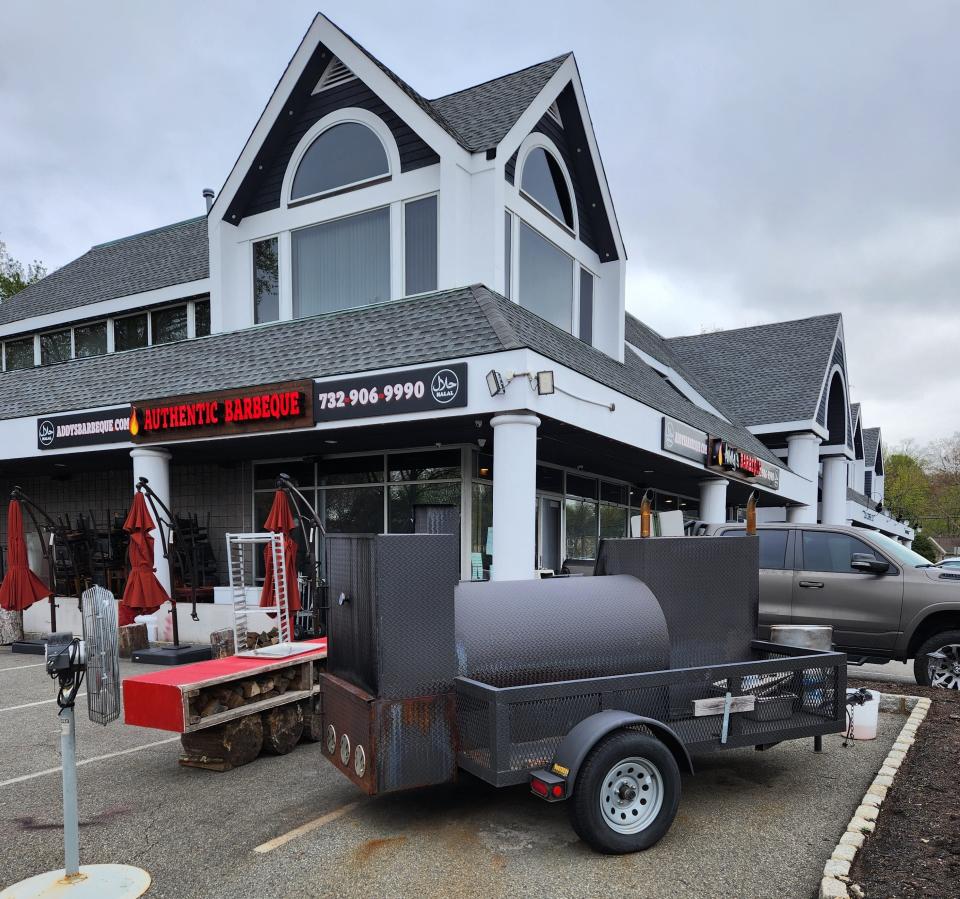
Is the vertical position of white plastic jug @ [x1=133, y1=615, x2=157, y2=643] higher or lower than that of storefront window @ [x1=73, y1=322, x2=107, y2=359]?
lower

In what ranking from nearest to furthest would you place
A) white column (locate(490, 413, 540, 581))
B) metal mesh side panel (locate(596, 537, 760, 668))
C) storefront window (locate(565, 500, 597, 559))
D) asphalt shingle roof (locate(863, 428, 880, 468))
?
1. metal mesh side panel (locate(596, 537, 760, 668))
2. white column (locate(490, 413, 540, 581))
3. storefront window (locate(565, 500, 597, 559))
4. asphalt shingle roof (locate(863, 428, 880, 468))

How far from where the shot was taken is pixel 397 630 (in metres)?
4.68

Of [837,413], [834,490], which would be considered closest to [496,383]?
[834,490]

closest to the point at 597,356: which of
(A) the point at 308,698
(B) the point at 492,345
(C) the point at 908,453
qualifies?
(B) the point at 492,345

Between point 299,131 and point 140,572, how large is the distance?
345 inches

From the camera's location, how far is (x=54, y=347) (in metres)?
20.3

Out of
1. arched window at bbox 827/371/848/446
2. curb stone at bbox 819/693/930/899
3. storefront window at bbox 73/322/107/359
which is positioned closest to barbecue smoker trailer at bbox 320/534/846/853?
curb stone at bbox 819/693/930/899

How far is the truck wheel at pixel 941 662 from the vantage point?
348 inches

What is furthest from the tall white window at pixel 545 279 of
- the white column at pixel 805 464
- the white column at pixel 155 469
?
the white column at pixel 805 464

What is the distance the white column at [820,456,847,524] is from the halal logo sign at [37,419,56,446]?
24.5m

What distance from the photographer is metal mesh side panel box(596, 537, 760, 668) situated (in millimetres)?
5641

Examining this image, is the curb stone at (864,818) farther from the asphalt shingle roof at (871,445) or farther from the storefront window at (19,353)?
the asphalt shingle roof at (871,445)

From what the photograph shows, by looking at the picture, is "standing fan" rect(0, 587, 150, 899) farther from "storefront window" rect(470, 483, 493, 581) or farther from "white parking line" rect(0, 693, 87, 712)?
"storefront window" rect(470, 483, 493, 581)

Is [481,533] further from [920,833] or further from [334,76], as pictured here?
[920,833]
